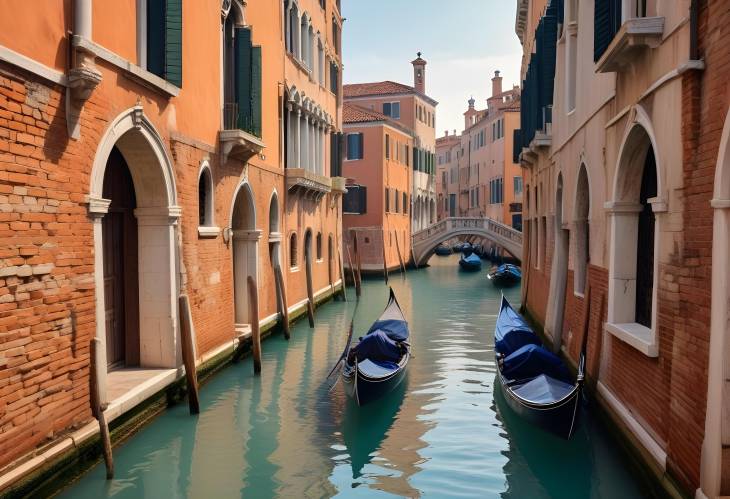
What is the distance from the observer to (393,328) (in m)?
9.52

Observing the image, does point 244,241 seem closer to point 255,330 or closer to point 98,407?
point 255,330

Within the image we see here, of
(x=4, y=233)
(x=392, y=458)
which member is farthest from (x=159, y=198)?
(x=392, y=458)

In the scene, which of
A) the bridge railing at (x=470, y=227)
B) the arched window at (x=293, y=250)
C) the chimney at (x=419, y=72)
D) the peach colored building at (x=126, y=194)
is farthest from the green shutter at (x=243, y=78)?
the chimney at (x=419, y=72)

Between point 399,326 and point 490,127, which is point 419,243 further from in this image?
point 399,326

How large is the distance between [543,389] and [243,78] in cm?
564

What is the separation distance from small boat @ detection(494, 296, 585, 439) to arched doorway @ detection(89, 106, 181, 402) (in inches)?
130

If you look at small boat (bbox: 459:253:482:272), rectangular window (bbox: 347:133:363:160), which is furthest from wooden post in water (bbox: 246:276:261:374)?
small boat (bbox: 459:253:482:272)

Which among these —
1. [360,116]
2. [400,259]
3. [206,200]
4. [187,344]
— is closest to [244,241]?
[206,200]

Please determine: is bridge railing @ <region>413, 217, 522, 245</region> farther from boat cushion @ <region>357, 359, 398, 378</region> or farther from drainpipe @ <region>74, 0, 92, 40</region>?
drainpipe @ <region>74, 0, 92, 40</region>

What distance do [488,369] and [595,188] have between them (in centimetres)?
355

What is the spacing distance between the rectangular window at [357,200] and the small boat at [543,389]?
16.9m

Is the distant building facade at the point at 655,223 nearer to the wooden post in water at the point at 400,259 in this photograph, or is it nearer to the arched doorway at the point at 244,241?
the arched doorway at the point at 244,241

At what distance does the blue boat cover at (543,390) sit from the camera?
5.86m

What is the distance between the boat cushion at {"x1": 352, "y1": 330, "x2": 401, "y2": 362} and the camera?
778cm
